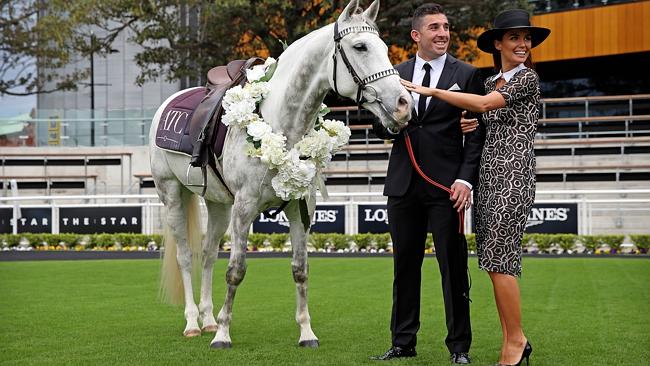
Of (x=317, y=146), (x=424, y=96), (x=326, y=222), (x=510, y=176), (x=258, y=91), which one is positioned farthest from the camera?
(x=326, y=222)

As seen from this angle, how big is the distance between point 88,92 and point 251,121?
28770 mm

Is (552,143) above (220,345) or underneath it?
above

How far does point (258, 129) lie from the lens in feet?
18.3

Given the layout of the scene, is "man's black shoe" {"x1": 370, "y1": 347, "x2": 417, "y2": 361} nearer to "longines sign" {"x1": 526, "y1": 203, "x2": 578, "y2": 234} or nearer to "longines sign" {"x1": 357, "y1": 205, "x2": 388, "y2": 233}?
"longines sign" {"x1": 526, "y1": 203, "x2": 578, "y2": 234}

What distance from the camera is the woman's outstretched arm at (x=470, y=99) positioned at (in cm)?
465

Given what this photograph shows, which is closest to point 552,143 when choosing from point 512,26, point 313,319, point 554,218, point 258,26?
point 554,218

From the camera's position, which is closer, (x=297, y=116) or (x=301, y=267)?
(x=297, y=116)

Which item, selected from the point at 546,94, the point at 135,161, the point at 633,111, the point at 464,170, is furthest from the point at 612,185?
the point at 464,170

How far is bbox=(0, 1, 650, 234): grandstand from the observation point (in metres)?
20.6

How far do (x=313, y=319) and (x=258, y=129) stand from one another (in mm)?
2269

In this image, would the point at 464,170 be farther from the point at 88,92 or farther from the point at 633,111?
the point at 88,92

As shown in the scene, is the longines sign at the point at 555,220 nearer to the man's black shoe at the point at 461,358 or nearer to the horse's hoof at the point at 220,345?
the horse's hoof at the point at 220,345

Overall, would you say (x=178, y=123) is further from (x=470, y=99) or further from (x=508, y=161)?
(x=508, y=161)

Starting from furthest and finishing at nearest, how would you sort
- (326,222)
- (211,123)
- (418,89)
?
(326,222), (211,123), (418,89)
